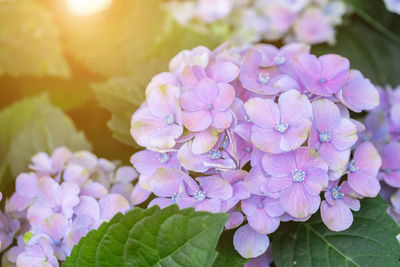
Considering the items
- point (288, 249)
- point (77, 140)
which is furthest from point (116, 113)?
point (288, 249)

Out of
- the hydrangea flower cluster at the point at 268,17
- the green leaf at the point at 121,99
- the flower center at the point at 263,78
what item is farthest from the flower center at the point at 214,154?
the hydrangea flower cluster at the point at 268,17

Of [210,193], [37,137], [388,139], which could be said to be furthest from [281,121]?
[37,137]

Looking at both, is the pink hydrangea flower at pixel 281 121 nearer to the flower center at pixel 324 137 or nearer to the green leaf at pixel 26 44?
the flower center at pixel 324 137

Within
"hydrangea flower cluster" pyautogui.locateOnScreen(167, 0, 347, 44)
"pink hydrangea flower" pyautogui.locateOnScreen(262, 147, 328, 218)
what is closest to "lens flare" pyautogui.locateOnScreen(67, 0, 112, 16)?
"hydrangea flower cluster" pyautogui.locateOnScreen(167, 0, 347, 44)

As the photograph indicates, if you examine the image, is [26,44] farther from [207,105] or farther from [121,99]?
[207,105]

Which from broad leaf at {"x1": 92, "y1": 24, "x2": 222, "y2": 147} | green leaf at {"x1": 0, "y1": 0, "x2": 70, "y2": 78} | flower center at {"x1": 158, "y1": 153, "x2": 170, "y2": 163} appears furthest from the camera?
green leaf at {"x1": 0, "y1": 0, "x2": 70, "y2": 78}

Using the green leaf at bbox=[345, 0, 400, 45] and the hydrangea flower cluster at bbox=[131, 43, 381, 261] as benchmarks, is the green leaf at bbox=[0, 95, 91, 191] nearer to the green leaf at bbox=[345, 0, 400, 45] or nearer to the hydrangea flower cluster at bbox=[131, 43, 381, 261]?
the hydrangea flower cluster at bbox=[131, 43, 381, 261]

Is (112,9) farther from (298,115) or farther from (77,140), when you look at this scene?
(298,115)
